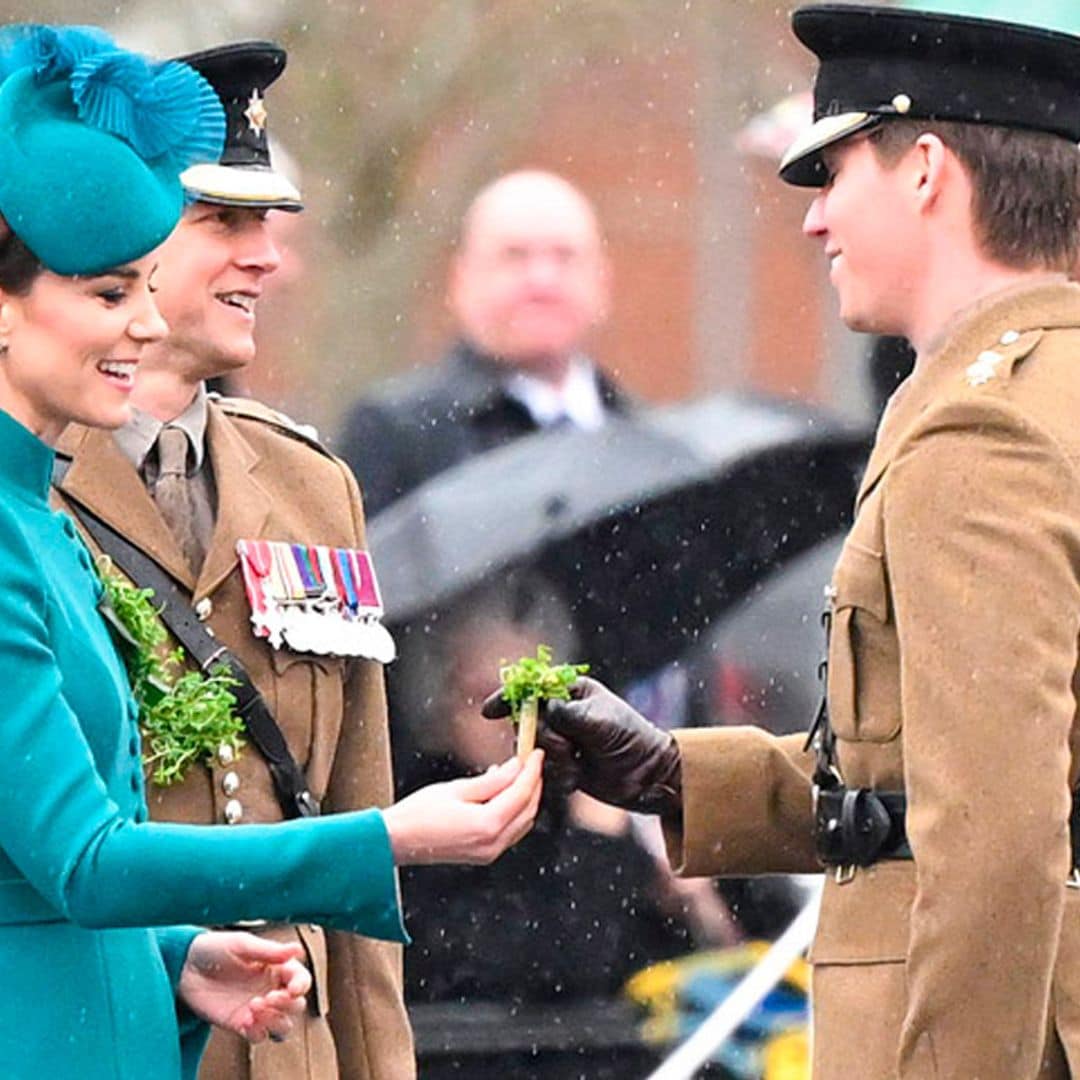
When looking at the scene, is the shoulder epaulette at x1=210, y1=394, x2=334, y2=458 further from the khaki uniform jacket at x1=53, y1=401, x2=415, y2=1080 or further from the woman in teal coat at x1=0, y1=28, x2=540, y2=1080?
the woman in teal coat at x1=0, y1=28, x2=540, y2=1080

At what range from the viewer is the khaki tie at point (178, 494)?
4.32m

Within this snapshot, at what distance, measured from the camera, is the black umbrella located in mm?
5398

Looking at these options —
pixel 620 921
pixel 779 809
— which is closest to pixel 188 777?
pixel 779 809

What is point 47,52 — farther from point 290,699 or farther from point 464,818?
point 290,699

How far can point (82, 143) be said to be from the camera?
10.2 feet

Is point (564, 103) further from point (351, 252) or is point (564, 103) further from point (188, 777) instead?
point (188, 777)

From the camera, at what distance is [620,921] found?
5.44 meters

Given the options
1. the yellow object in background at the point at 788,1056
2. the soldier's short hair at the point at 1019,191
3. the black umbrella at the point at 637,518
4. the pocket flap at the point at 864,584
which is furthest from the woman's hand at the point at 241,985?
the yellow object in background at the point at 788,1056

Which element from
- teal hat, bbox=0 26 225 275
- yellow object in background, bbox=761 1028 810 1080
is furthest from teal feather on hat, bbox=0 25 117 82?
yellow object in background, bbox=761 1028 810 1080

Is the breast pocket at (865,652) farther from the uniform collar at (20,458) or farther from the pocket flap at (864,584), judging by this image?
the uniform collar at (20,458)

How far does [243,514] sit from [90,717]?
124 centimetres

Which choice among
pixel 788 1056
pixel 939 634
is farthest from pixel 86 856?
pixel 788 1056

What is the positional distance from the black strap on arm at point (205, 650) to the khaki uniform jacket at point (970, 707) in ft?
2.87

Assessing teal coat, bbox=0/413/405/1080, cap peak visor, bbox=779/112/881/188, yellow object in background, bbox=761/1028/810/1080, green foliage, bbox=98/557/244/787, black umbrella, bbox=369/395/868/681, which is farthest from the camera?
yellow object in background, bbox=761/1028/810/1080
